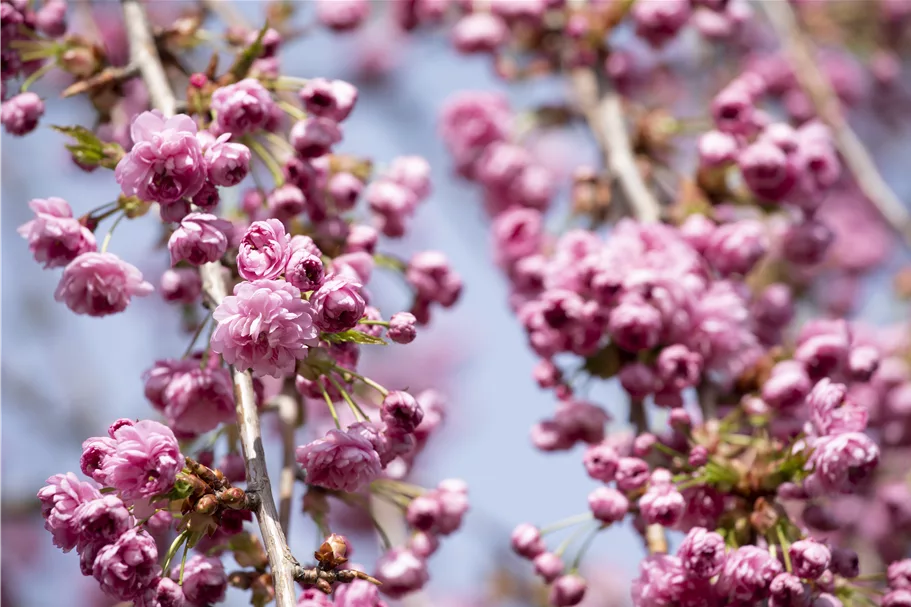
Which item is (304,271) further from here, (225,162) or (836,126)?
(836,126)

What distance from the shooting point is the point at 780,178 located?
2.80 metres

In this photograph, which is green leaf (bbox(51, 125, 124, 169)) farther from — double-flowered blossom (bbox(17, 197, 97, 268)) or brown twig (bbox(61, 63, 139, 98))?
brown twig (bbox(61, 63, 139, 98))

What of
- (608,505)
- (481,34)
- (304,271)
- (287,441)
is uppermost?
(481,34)

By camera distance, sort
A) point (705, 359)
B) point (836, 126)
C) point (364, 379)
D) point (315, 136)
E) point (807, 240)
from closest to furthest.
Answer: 1. point (364, 379)
2. point (315, 136)
3. point (705, 359)
4. point (807, 240)
5. point (836, 126)

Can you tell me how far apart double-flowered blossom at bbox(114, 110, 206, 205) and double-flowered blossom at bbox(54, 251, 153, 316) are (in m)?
0.19

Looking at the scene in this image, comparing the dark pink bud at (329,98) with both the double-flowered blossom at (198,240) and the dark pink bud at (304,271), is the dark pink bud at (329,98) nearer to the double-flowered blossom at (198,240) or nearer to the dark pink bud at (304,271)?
A: the double-flowered blossom at (198,240)

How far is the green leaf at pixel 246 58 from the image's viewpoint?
2150 millimetres

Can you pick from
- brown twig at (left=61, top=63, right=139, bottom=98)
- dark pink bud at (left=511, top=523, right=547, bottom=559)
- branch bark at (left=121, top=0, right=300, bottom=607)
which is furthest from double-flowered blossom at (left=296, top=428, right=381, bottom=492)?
brown twig at (left=61, top=63, right=139, bottom=98)

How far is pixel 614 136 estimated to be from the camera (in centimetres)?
330

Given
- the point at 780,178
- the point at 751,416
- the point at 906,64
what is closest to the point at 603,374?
the point at 751,416

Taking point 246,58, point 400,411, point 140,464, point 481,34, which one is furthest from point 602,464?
point 481,34

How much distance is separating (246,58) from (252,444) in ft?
3.12

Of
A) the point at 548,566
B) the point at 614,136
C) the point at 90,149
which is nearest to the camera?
the point at 90,149

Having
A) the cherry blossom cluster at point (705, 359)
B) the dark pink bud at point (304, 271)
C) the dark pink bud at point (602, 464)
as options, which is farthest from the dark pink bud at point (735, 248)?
the dark pink bud at point (304, 271)
